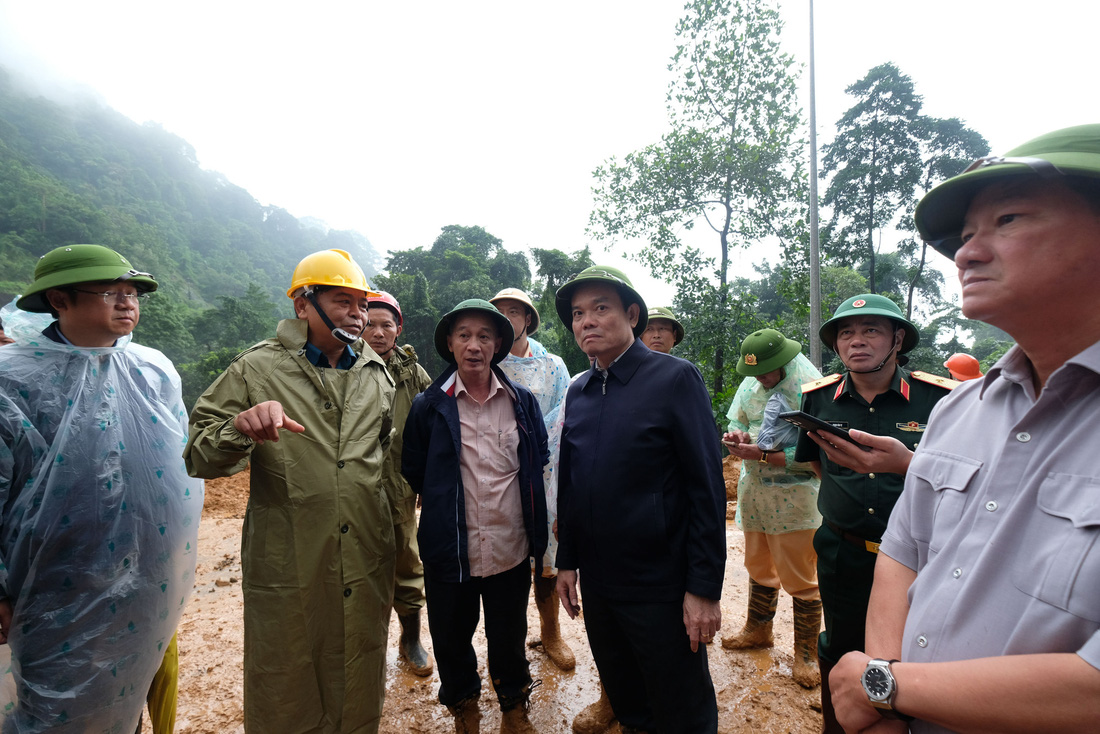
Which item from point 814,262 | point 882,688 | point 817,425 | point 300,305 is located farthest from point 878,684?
point 814,262

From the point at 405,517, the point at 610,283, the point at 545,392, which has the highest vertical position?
the point at 610,283

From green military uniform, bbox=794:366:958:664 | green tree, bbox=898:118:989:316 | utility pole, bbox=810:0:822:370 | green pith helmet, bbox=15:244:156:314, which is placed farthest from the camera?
green tree, bbox=898:118:989:316

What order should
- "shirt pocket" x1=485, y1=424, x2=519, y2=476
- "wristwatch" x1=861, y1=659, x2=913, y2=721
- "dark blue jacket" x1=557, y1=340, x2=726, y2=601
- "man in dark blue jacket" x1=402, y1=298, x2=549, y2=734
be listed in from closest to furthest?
"wristwatch" x1=861, y1=659, x2=913, y2=721, "dark blue jacket" x1=557, y1=340, x2=726, y2=601, "man in dark blue jacket" x1=402, y1=298, x2=549, y2=734, "shirt pocket" x1=485, y1=424, x2=519, y2=476

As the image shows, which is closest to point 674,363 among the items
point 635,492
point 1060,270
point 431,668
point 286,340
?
point 635,492

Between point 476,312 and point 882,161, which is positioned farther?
point 882,161

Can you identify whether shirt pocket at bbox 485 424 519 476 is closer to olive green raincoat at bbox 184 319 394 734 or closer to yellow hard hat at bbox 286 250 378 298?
olive green raincoat at bbox 184 319 394 734

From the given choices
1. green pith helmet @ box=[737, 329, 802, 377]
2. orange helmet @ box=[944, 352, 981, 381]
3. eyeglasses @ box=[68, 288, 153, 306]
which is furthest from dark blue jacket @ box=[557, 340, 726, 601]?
orange helmet @ box=[944, 352, 981, 381]

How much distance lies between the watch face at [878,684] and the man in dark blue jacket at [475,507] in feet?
5.59

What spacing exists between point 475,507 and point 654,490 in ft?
3.19

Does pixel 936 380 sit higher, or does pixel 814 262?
pixel 814 262

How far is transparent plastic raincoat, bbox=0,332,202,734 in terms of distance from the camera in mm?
2057

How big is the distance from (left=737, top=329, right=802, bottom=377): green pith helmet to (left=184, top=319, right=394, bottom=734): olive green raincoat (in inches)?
98.9

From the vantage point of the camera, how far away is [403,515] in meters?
3.61

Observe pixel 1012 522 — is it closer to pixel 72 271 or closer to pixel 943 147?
pixel 72 271
